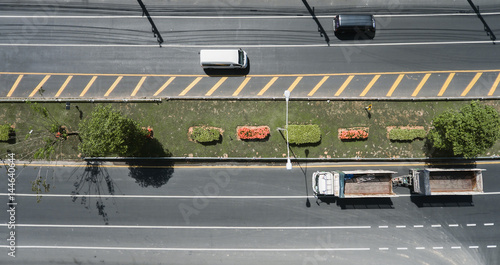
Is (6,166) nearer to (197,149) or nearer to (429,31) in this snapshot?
(197,149)

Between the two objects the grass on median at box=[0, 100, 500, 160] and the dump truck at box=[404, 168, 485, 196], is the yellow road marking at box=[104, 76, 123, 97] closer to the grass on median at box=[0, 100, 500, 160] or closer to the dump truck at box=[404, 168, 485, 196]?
the grass on median at box=[0, 100, 500, 160]

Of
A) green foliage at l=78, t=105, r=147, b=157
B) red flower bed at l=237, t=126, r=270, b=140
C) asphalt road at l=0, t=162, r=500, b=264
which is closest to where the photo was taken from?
green foliage at l=78, t=105, r=147, b=157

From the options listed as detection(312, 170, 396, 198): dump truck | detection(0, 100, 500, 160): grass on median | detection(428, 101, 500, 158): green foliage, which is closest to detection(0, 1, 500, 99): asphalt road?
detection(0, 100, 500, 160): grass on median

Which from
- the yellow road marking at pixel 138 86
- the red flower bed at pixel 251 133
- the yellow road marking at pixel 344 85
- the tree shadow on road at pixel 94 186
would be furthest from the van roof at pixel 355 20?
the tree shadow on road at pixel 94 186

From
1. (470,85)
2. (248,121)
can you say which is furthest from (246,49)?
(470,85)

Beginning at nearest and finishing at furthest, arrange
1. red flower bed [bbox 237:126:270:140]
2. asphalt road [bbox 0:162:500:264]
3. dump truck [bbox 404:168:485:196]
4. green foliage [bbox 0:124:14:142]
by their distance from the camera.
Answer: dump truck [bbox 404:168:485:196] → green foliage [bbox 0:124:14:142] → red flower bed [bbox 237:126:270:140] → asphalt road [bbox 0:162:500:264]

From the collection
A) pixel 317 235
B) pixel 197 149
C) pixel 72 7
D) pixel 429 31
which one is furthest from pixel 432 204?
pixel 72 7

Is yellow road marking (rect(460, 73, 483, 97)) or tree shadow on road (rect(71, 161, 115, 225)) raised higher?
yellow road marking (rect(460, 73, 483, 97))
